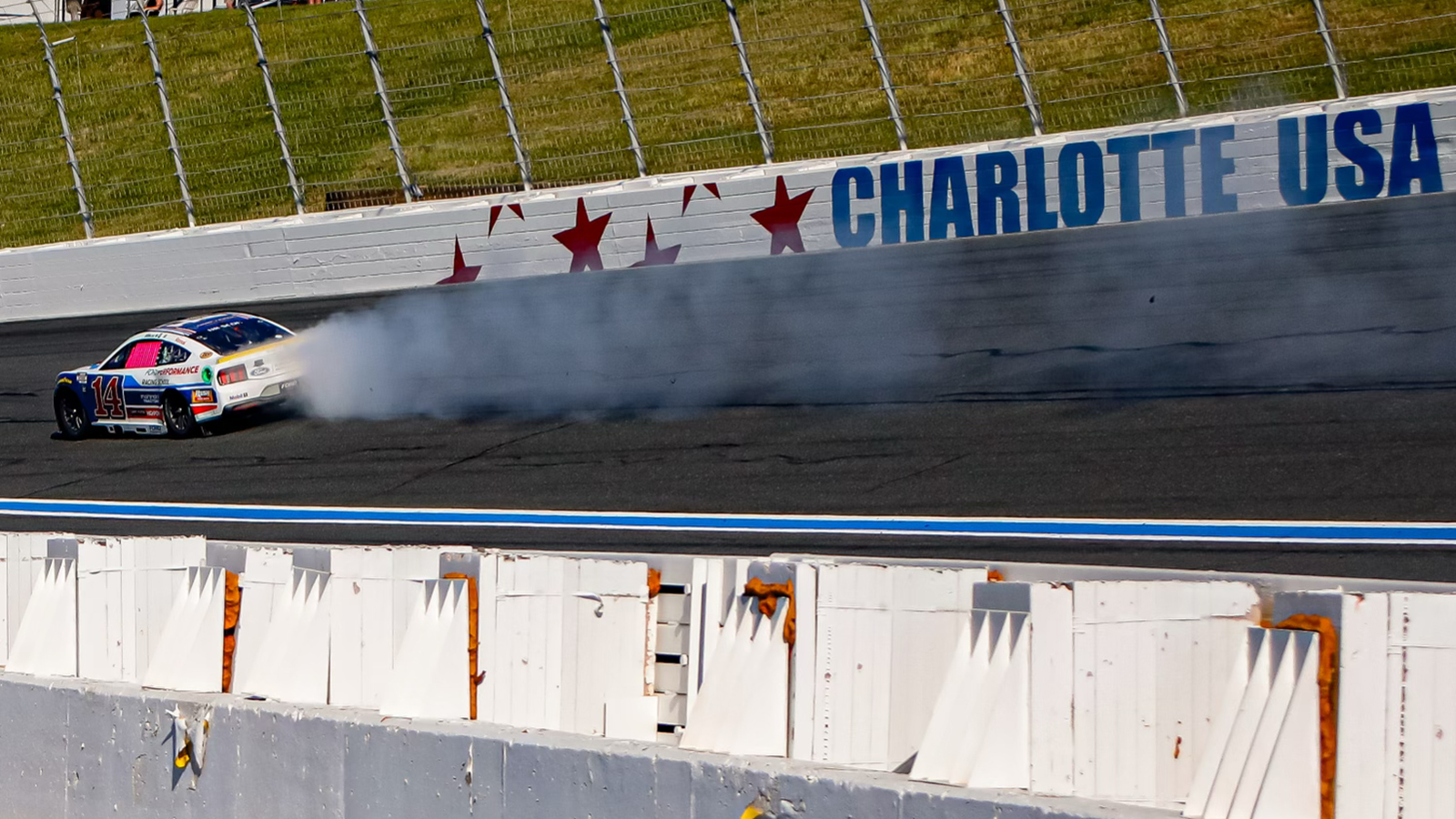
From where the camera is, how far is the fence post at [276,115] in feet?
55.6

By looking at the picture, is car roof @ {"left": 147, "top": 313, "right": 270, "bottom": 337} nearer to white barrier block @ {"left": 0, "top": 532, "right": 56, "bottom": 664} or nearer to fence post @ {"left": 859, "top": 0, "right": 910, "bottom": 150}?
white barrier block @ {"left": 0, "top": 532, "right": 56, "bottom": 664}

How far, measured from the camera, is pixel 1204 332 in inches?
411

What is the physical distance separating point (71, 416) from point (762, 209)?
7.00 meters

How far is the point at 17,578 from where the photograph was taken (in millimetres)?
7504

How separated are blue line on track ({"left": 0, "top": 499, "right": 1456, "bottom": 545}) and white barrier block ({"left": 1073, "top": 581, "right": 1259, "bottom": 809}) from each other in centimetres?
340

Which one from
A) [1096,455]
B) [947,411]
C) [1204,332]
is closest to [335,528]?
[947,411]

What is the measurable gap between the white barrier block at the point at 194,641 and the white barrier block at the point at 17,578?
0.98 m

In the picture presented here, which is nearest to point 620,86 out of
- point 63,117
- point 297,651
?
point 63,117

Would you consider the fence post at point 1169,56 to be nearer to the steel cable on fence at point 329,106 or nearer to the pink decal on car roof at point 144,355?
the steel cable on fence at point 329,106

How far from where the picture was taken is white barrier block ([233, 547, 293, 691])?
6.62m

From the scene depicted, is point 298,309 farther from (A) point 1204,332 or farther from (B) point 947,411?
Result: (A) point 1204,332

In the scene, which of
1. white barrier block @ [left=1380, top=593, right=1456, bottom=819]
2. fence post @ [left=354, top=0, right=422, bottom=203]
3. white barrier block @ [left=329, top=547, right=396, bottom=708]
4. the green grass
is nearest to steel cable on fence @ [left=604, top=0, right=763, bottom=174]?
the green grass

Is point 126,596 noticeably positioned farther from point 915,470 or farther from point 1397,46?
point 1397,46

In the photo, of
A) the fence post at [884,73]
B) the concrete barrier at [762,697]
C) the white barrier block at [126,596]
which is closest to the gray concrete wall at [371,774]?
the concrete barrier at [762,697]
